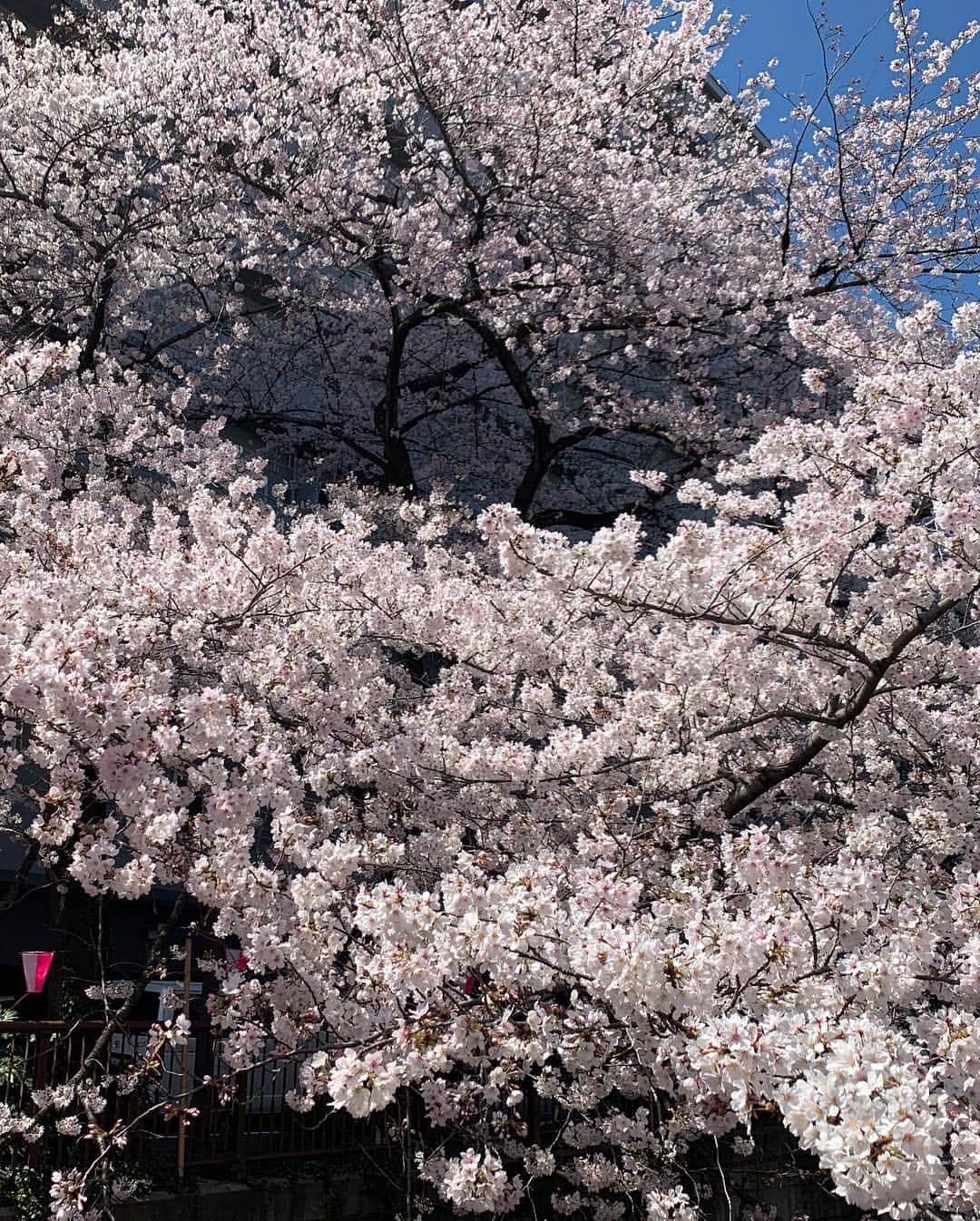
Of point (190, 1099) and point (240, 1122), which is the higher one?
point (190, 1099)

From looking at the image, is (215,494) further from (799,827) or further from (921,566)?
(921,566)

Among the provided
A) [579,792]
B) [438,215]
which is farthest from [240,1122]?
[438,215]

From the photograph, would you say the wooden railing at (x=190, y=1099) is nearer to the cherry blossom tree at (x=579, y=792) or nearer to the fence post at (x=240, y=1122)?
the fence post at (x=240, y=1122)

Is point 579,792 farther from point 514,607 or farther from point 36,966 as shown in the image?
point 36,966

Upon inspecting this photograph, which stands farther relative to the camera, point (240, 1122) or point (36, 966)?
point (36, 966)

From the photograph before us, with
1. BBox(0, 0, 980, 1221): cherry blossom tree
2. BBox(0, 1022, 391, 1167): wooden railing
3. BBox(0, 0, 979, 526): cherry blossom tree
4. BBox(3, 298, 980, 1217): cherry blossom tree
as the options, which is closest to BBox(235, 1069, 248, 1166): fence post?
BBox(0, 1022, 391, 1167): wooden railing

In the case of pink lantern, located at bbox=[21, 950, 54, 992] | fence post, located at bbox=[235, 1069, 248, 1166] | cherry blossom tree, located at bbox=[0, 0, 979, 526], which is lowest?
fence post, located at bbox=[235, 1069, 248, 1166]

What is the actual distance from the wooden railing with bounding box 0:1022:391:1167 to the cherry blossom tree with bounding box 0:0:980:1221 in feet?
0.95

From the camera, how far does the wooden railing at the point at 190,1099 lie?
7.96 meters

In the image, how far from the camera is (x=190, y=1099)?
29.8 feet

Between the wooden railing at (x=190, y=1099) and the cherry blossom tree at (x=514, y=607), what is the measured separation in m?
0.29

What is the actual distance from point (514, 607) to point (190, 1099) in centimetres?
498

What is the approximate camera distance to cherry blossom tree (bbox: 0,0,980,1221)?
184 inches

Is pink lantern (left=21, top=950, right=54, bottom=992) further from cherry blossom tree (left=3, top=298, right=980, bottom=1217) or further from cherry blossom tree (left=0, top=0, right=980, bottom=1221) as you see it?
cherry blossom tree (left=3, top=298, right=980, bottom=1217)
